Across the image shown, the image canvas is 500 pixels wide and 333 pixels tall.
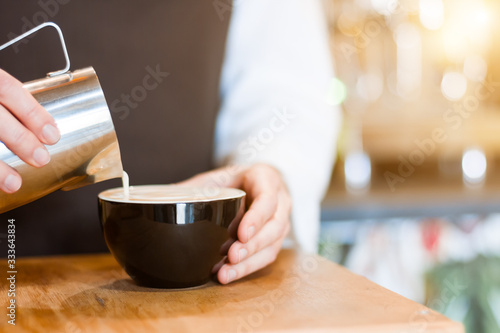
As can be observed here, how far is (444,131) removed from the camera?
2.68 meters

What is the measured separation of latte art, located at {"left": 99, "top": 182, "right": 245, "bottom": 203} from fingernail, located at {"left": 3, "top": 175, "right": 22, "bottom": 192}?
0.36ft

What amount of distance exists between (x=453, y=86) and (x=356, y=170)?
26.2 inches

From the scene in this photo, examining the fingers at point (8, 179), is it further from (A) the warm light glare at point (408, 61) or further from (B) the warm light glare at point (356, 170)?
(A) the warm light glare at point (408, 61)

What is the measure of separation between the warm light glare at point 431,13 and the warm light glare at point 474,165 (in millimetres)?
646

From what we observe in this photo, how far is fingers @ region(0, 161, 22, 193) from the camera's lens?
624 mm

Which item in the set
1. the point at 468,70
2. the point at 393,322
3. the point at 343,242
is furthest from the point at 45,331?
the point at 468,70

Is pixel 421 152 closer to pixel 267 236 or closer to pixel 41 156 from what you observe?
pixel 267 236

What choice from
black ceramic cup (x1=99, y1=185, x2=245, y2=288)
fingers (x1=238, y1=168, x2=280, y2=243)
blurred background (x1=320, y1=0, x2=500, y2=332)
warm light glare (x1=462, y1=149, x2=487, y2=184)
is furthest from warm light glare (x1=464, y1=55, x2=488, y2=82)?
black ceramic cup (x1=99, y1=185, x2=245, y2=288)

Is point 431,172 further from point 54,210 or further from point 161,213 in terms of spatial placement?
point 161,213

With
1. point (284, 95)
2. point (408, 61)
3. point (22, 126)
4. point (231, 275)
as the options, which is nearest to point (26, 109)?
point (22, 126)

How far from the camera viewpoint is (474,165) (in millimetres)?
2641

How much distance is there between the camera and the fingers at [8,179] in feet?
2.05

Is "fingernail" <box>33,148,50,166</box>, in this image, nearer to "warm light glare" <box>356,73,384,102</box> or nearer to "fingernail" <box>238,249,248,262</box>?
"fingernail" <box>238,249,248,262</box>

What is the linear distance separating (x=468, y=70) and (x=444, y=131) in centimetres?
34
